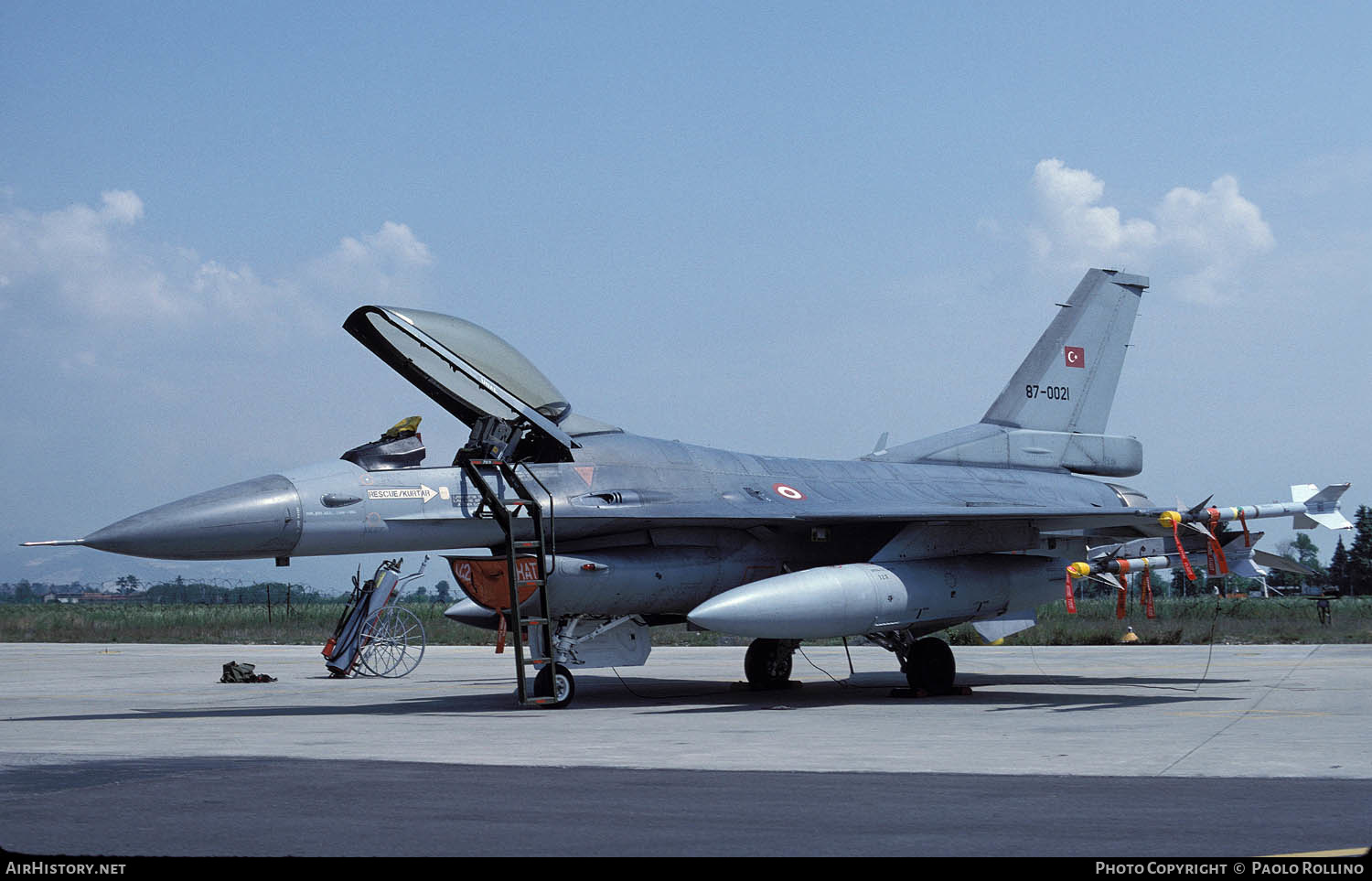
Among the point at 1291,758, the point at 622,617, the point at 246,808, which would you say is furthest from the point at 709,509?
the point at 246,808

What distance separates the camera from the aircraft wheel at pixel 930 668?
15711 mm

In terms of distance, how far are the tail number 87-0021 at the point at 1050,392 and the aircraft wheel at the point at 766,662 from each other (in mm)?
5356

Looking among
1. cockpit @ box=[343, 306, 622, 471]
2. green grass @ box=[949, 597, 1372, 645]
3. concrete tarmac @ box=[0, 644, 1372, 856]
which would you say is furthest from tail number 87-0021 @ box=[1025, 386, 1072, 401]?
cockpit @ box=[343, 306, 622, 471]

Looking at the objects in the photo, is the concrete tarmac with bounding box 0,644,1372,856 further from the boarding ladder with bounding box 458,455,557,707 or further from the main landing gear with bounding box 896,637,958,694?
the boarding ladder with bounding box 458,455,557,707

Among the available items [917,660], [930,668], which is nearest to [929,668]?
[930,668]

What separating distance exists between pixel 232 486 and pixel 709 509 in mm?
4889

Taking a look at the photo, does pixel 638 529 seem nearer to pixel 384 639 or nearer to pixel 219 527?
pixel 219 527

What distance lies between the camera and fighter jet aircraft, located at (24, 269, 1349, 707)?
1298 cm

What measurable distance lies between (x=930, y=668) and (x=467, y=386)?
621 centimetres

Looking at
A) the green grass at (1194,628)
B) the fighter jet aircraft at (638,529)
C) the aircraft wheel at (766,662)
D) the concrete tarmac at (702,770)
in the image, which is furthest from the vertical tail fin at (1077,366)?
the green grass at (1194,628)

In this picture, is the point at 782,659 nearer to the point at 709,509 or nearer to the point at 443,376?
the point at 709,509

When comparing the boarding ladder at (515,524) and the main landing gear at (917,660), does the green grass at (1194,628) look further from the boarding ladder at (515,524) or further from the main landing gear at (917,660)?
the boarding ladder at (515,524)

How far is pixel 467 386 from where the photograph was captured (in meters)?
13.7

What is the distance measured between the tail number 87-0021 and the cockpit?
7.91 metres
